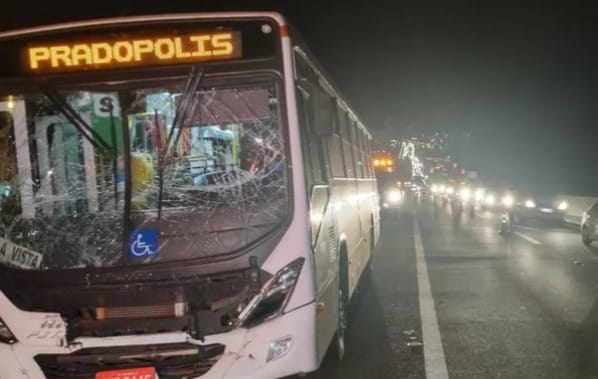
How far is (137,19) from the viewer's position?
596cm

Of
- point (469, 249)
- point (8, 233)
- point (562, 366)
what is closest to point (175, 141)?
point (8, 233)

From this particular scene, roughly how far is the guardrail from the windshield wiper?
22553mm

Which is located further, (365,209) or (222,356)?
(365,209)

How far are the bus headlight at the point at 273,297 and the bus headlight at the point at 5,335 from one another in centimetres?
169

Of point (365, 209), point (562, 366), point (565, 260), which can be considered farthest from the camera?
point (565, 260)

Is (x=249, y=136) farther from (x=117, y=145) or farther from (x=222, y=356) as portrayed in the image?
(x=222, y=356)

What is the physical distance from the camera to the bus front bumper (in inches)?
220

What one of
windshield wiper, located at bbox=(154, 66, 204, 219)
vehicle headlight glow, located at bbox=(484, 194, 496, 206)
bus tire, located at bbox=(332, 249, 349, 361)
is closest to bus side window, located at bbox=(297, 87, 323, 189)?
windshield wiper, located at bbox=(154, 66, 204, 219)

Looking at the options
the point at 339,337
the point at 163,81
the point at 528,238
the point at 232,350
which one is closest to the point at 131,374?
the point at 232,350

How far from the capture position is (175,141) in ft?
19.2

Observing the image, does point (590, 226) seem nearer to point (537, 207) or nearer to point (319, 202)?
point (537, 207)

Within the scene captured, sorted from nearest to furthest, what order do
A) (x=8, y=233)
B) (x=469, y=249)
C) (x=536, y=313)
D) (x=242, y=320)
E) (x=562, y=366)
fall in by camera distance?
1. (x=242, y=320)
2. (x=8, y=233)
3. (x=562, y=366)
4. (x=536, y=313)
5. (x=469, y=249)

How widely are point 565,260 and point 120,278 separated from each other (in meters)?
12.0

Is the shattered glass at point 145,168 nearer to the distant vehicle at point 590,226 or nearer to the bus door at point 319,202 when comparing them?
the bus door at point 319,202
